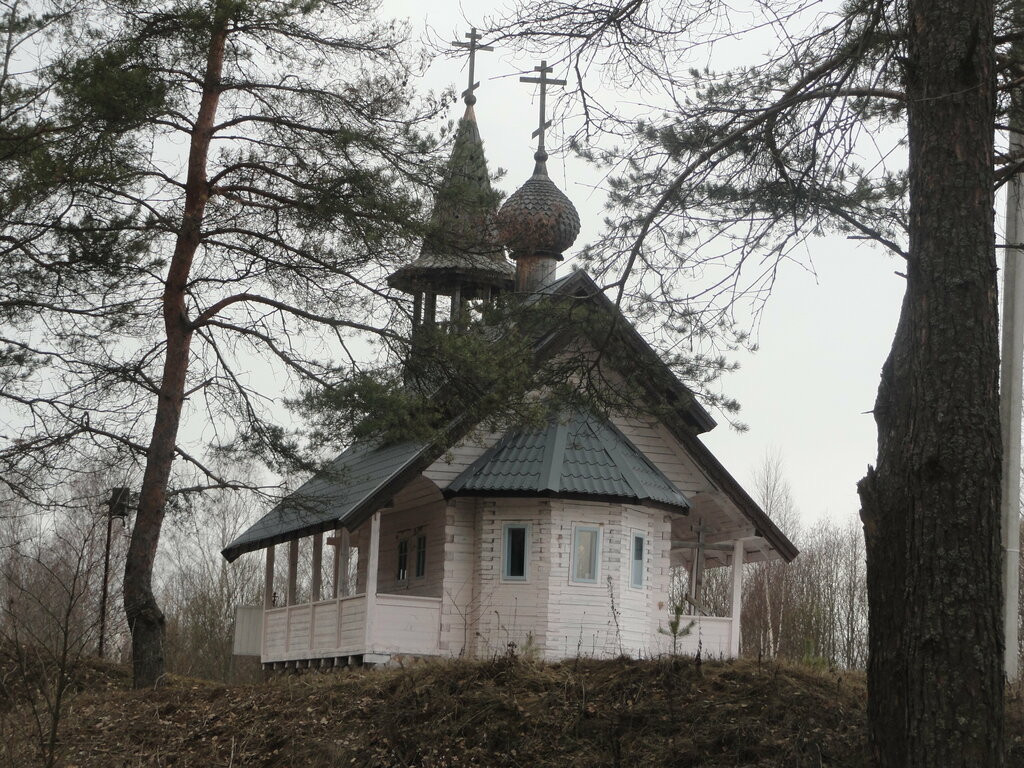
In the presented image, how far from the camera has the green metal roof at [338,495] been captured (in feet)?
49.4

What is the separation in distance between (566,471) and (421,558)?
283 centimetres

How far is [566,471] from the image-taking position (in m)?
17.8

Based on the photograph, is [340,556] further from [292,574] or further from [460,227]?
[460,227]

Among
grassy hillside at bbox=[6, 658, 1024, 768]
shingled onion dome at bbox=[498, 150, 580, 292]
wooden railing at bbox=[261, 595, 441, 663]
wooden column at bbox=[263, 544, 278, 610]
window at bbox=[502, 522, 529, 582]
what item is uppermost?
shingled onion dome at bbox=[498, 150, 580, 292]

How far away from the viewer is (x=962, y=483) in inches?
289

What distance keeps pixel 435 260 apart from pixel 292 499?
11.0 feet

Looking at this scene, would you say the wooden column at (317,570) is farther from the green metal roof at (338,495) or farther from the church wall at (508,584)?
the church wall at (508,584)

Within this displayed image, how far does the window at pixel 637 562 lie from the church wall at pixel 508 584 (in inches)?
50.9

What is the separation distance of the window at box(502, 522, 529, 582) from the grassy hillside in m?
4.79

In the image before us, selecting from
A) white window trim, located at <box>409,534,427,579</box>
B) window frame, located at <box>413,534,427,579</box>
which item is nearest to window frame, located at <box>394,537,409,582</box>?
white window trim, located at <box>409,534,427,579</box>

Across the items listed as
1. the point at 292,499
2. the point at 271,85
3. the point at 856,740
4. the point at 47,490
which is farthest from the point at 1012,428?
the point at 47,490

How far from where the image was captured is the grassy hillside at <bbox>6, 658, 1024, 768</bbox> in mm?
10258

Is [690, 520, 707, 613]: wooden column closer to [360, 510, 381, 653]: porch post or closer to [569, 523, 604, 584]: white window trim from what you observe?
[569, 523, 604, 584]: white window trim

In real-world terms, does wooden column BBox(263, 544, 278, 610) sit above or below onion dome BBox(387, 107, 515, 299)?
below
